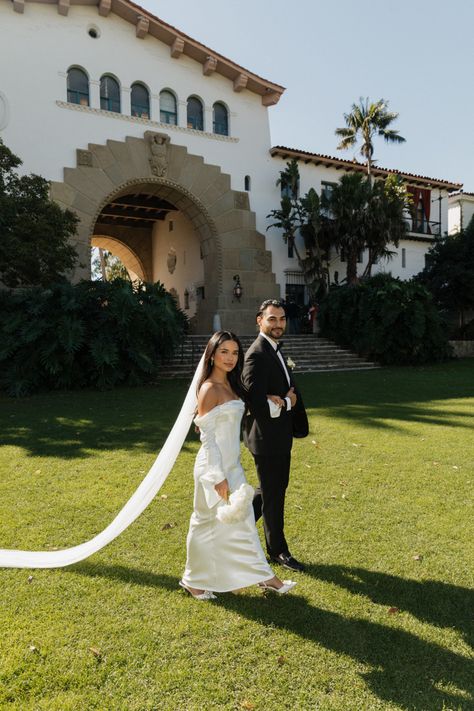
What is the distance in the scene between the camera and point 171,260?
96.0 feet

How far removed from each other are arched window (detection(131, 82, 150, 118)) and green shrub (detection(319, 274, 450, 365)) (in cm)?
1183

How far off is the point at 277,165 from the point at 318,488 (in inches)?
879

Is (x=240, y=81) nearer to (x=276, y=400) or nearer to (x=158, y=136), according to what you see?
(x=158, y=136)

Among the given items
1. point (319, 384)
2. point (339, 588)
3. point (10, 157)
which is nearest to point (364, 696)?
point (339, 588)

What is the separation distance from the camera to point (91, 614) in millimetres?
3410

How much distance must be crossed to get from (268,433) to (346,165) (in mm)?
26504

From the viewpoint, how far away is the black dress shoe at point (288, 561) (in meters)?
4.00

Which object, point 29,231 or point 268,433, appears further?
point 29,231

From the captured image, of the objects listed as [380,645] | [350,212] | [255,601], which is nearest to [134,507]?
[255,601]

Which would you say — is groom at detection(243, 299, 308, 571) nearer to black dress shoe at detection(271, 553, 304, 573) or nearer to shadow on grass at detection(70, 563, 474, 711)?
black dress shoe at detection(271, 553, 304, 573)

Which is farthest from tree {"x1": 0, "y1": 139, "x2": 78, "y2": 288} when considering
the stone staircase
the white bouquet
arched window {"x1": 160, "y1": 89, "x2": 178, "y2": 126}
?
the white bouquet

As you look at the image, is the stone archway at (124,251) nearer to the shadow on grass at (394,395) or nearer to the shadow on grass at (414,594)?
the shadow on grass at (394,395)

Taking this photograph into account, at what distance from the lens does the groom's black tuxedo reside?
3.85 m

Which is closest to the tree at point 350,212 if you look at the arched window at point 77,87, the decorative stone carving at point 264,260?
the decorative stone carving at point 264,260
